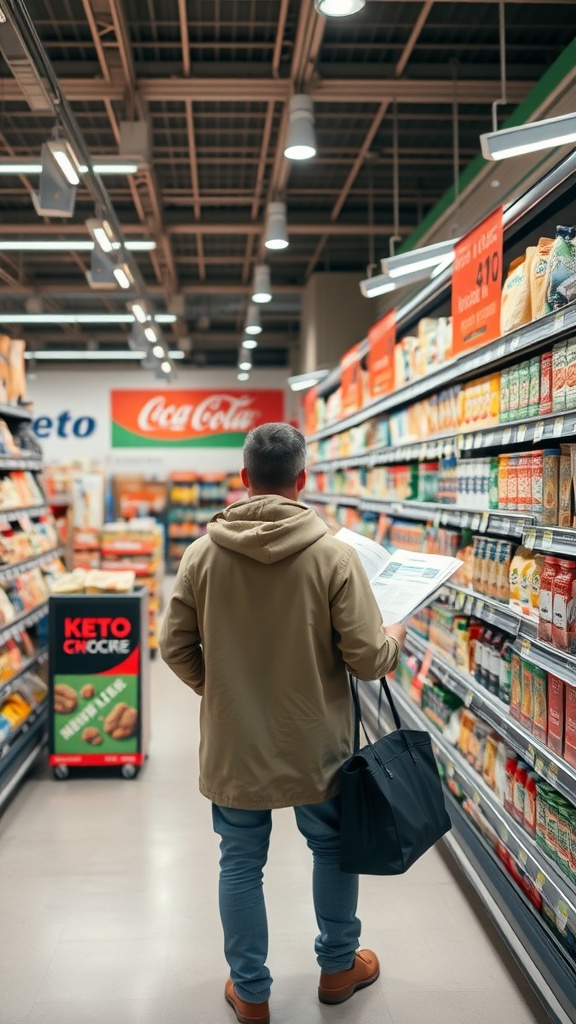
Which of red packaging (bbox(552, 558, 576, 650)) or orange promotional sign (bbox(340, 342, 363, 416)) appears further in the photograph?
orange promotional sign (bbox(340, 342, 363, 416))

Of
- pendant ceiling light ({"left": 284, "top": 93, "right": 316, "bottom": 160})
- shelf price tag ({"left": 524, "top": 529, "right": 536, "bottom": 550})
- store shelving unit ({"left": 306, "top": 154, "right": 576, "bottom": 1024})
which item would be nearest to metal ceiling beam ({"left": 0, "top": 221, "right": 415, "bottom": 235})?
pendant ceiling light ({"left": 284, "top": 93, "right": 316, "bottom": 160})

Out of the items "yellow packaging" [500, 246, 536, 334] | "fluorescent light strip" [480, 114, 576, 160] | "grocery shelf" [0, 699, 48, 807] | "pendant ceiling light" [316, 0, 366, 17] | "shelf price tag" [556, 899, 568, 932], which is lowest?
"grocery shelf" [0, 699, 48, 807]

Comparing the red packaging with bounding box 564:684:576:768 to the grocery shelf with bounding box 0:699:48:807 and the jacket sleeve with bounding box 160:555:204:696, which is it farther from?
the grocery shelf with bounding box 0:699:48:807

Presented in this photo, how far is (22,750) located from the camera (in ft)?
15.7

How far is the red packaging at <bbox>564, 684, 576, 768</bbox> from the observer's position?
2.67 m

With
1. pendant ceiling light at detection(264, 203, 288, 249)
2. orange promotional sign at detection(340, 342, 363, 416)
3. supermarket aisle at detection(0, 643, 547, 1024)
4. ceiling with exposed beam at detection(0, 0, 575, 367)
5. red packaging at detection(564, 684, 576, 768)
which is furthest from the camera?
pendant ceiling light at detection(264, 203, 288, 249)

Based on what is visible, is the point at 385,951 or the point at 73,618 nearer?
the point at 385,951

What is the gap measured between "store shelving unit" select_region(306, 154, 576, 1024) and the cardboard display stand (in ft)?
5.24

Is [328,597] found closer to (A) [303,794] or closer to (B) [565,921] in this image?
(A) [303,794]

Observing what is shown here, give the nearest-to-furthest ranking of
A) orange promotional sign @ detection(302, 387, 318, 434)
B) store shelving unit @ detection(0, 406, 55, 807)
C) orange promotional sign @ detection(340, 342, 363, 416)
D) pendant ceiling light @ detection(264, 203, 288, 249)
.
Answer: store shelving unit @ detection(0, 406, 55, 807), orange promotional sign @ detection(340, 342, 363, 416), pendant ceiling light @ detection(264, 203, 288, 249), orange promotional sign @ detection(302, 387, 318, 434)

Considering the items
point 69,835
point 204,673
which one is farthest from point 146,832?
point 204,673

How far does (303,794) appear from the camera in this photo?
2.51m

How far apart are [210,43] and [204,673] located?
6.03 meters

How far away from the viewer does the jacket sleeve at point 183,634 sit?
2.58 metres
